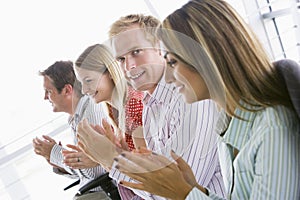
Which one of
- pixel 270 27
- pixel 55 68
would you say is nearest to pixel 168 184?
pixel 55 68

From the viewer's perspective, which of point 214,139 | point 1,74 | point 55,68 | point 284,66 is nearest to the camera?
point 284,66

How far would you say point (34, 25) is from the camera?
7.75ft

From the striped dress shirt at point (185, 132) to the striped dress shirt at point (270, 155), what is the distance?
0.16 metres

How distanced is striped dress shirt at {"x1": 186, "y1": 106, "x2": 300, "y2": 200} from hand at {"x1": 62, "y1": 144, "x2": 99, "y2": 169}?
0.65 meters

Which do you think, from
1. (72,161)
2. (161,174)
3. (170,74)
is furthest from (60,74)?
(161,174)

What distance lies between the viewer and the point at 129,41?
1030mm

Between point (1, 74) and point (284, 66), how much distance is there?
1731 mm

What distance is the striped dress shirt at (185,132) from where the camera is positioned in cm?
95

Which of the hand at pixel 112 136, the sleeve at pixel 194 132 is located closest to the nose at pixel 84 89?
the hand at pixel 112 136

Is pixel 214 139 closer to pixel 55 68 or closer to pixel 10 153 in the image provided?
pixel 55 68

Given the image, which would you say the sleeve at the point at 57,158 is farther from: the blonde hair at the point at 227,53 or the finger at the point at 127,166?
the blonde hair at the point at 227,53

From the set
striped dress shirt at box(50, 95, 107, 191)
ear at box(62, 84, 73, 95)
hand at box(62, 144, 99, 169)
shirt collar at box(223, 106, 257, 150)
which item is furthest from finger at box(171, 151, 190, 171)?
ear at box(62, 84, 73, 95)

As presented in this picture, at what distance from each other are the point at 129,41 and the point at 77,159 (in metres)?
0.49

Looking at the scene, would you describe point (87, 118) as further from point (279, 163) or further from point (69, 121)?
point (279, 163)
